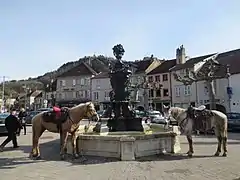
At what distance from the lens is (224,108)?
161 ft

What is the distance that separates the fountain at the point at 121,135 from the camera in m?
11.1

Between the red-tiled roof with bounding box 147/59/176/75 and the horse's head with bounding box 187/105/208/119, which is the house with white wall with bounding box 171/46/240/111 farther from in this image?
the horse's head with bounding box 187/105/208/119

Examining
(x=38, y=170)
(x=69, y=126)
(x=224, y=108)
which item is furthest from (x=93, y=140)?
(x=224, y=108)

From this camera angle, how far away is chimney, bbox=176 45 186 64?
2426 inches

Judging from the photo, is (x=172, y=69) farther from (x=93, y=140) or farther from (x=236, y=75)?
(x=93, y=140)

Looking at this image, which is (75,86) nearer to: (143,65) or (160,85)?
(143,65)

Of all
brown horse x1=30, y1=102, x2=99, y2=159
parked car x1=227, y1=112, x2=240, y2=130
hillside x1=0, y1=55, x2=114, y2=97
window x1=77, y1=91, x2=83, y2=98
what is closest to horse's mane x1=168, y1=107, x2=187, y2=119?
brown horse x1=30, y1=102, x2=99, y2=159

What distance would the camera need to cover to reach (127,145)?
1092 cm

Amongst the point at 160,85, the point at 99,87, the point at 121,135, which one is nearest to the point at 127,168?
the point at 121,135

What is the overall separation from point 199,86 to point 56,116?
148ft

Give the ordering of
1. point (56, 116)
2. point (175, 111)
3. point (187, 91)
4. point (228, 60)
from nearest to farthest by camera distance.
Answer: point (56, 116), point (175, 111), point (228, 60), point (187, 91)

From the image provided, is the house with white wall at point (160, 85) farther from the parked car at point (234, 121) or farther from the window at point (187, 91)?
the parked car at point (234, 121)

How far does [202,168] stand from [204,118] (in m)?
3.24

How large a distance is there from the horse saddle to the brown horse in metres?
0.06
